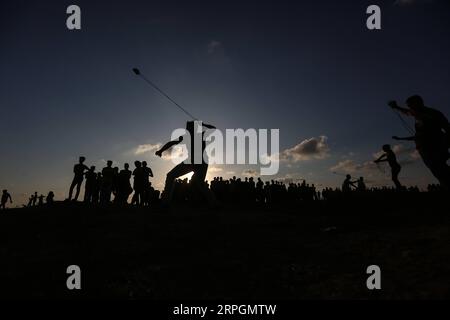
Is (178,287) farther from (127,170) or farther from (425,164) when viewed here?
(127,170)

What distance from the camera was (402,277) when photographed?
3969 mm

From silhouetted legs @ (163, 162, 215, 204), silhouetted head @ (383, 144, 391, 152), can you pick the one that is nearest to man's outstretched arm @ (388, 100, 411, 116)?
silhouetted legs @ (163, 162, 215, 204)

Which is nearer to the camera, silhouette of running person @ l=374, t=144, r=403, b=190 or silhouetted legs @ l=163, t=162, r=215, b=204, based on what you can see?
silhouetted legs @ l=163, t=162, r=215, b=204

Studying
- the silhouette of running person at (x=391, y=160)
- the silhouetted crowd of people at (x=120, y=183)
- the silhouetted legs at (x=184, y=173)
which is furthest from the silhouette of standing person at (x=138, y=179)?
the silhouette of running person at (x=391, y=160)

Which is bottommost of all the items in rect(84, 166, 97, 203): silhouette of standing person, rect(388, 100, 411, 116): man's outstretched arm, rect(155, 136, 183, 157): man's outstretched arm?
rect(84, 166, 97, 203): silhouette of standing person

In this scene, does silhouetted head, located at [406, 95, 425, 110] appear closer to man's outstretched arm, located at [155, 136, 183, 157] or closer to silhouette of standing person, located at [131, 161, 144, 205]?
man's outstretched arm, located at [155, 136, 183, 157]

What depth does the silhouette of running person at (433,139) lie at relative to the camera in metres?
5.68

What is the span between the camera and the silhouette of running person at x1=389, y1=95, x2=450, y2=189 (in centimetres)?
568

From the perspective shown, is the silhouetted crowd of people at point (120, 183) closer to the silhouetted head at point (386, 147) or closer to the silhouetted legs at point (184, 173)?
the silhouetted legs at point (184, 173)

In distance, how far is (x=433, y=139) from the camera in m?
5.79

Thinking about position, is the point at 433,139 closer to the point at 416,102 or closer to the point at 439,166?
the point at 439,166

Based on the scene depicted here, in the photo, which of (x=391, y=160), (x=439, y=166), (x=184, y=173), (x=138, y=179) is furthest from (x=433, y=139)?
(x=138, y=179)

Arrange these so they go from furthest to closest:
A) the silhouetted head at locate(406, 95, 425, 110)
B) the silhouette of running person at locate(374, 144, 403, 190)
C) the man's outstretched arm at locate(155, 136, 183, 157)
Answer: the silhouette of running person at locate(374, 144, 403, 190) < the man's outstretched arm at locate(155, 136, 183, 157) < the silhouetted head at locate(406, 95, 425, 110)
